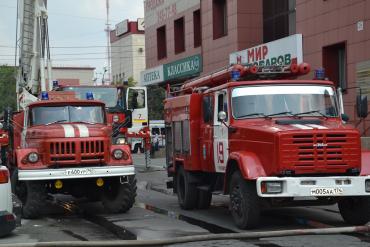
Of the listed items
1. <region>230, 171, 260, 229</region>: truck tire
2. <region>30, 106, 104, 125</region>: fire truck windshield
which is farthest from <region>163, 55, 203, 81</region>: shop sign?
<region>230, 171, 260, 229</region>: truck tire

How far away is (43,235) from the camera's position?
34.0ft

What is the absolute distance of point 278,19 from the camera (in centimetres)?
2902

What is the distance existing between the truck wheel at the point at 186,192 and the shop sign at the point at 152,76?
24892 millimetres

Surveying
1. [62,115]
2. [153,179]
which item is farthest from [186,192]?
[153,179]

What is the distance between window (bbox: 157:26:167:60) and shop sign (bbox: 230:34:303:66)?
42.9ft

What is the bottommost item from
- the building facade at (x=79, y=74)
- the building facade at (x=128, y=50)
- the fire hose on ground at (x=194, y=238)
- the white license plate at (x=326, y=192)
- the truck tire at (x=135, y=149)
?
the truck tire at (x=135, y=149)

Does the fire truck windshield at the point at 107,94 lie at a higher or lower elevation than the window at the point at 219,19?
lower

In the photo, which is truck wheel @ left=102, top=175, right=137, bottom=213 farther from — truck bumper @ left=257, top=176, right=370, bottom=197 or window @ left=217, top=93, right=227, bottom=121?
truck bumper @ left=257, top=176, right=370, bottom=197

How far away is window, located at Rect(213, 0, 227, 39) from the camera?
105 ft

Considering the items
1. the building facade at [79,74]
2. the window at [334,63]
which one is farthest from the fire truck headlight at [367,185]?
the building facade at [79,74]

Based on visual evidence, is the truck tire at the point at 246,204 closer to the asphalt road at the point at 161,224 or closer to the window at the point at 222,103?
the asphalt road at the point at 161,224

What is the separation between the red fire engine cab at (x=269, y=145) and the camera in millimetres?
9859

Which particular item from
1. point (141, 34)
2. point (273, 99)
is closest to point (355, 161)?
point (273, 99)

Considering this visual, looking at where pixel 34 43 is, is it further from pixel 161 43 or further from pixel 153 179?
pixel 161 43
